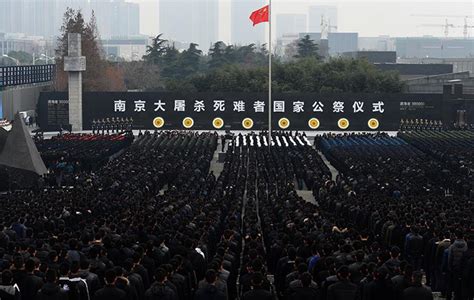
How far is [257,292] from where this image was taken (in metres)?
10.6


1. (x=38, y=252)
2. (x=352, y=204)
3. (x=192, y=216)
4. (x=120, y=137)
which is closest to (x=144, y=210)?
(x=192, y=216)

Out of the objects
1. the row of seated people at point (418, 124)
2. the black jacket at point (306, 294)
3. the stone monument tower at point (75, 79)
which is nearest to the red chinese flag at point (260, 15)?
the row of seated people at point (418, 124)

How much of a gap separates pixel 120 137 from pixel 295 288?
3412cm

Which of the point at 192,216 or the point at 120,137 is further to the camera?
the point at 120,137

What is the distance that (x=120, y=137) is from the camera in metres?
44.6

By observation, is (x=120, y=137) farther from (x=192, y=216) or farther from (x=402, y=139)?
(x=192, y=216)

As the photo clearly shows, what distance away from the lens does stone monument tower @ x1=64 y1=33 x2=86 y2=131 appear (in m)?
56.5

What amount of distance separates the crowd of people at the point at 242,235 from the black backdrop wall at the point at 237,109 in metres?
24.4

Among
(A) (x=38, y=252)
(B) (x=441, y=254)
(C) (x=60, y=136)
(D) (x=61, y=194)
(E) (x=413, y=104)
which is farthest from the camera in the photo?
(E) (x=413, y=104)

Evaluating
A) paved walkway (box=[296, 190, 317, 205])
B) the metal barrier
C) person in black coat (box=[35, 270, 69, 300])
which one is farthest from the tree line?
person in black coat (box=[35, 270, 69, 300])

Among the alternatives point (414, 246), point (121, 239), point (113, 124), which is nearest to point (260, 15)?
point (113, 124)

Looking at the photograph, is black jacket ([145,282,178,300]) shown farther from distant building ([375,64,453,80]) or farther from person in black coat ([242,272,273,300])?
distant building ([375,64,453,80])

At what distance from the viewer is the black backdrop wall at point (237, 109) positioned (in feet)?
189

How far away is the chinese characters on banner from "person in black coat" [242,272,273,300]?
155ft
